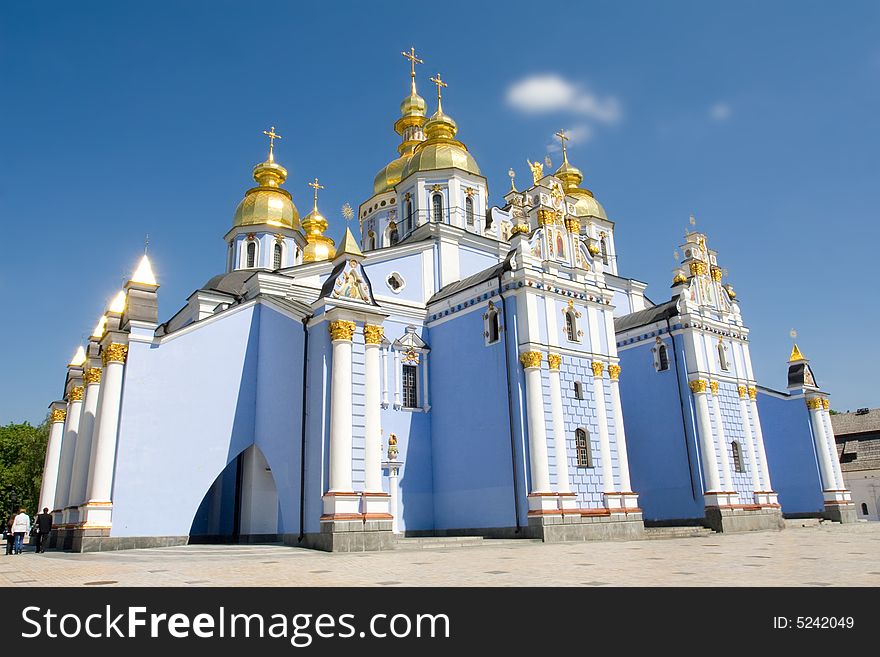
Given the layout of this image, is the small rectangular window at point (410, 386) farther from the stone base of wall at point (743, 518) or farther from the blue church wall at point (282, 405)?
the stone base of wall at point (743, 518)

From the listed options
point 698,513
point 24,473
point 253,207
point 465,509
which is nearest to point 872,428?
point 698,513

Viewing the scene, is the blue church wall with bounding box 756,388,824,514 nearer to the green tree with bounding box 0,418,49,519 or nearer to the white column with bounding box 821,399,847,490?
the white column with bounding box 821,399,847,490

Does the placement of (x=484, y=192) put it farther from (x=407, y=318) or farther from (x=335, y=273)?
(x=335, y=273)

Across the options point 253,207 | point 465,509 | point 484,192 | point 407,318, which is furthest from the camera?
point 253,207

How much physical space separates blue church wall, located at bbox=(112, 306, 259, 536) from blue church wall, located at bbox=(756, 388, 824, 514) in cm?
2347

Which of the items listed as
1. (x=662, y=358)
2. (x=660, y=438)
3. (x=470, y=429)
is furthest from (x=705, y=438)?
(x=470, y=429)

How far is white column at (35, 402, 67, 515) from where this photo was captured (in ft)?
84.4

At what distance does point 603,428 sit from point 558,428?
2068mm

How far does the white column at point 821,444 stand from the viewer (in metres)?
29.6

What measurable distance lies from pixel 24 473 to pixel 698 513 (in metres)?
42.5

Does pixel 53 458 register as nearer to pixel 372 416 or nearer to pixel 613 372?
pixel 372 416

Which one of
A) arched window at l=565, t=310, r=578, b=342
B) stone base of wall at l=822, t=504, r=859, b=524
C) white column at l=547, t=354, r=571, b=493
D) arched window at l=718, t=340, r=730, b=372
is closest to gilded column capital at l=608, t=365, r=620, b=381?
arched window at l=565, t=310, r=578, b=342

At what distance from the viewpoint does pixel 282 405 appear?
19531 mm
